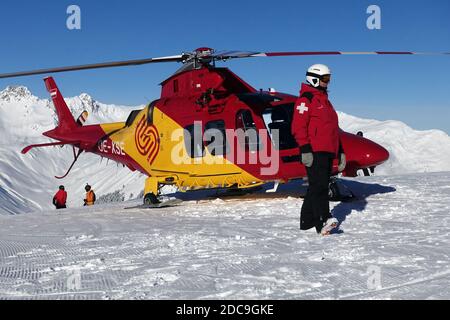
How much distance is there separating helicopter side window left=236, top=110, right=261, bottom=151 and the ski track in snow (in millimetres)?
1663

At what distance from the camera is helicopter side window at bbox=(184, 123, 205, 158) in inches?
416

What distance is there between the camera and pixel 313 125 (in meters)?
6.24

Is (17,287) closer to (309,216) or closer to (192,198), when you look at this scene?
(309,216)

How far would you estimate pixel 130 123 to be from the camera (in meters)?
12.6

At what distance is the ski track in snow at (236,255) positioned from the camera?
369cm

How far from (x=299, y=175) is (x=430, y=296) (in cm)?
618

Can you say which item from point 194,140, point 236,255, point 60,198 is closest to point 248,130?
point 194,140

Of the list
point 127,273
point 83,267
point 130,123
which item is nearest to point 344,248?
point 127,273

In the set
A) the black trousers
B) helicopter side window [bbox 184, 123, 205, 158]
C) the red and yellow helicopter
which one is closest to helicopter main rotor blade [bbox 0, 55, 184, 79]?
the red and yellow helicopter

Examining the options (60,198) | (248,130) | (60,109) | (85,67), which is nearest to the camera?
(85,67)

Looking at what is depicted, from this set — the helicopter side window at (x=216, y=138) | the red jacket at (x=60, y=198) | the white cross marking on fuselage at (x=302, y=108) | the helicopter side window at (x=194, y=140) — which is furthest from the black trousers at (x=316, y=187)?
the red jacket at (x=60, y=198)

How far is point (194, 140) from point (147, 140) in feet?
5.29

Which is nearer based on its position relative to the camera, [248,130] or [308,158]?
[308,158]

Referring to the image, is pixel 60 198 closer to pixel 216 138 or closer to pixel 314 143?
pixel 216 138
